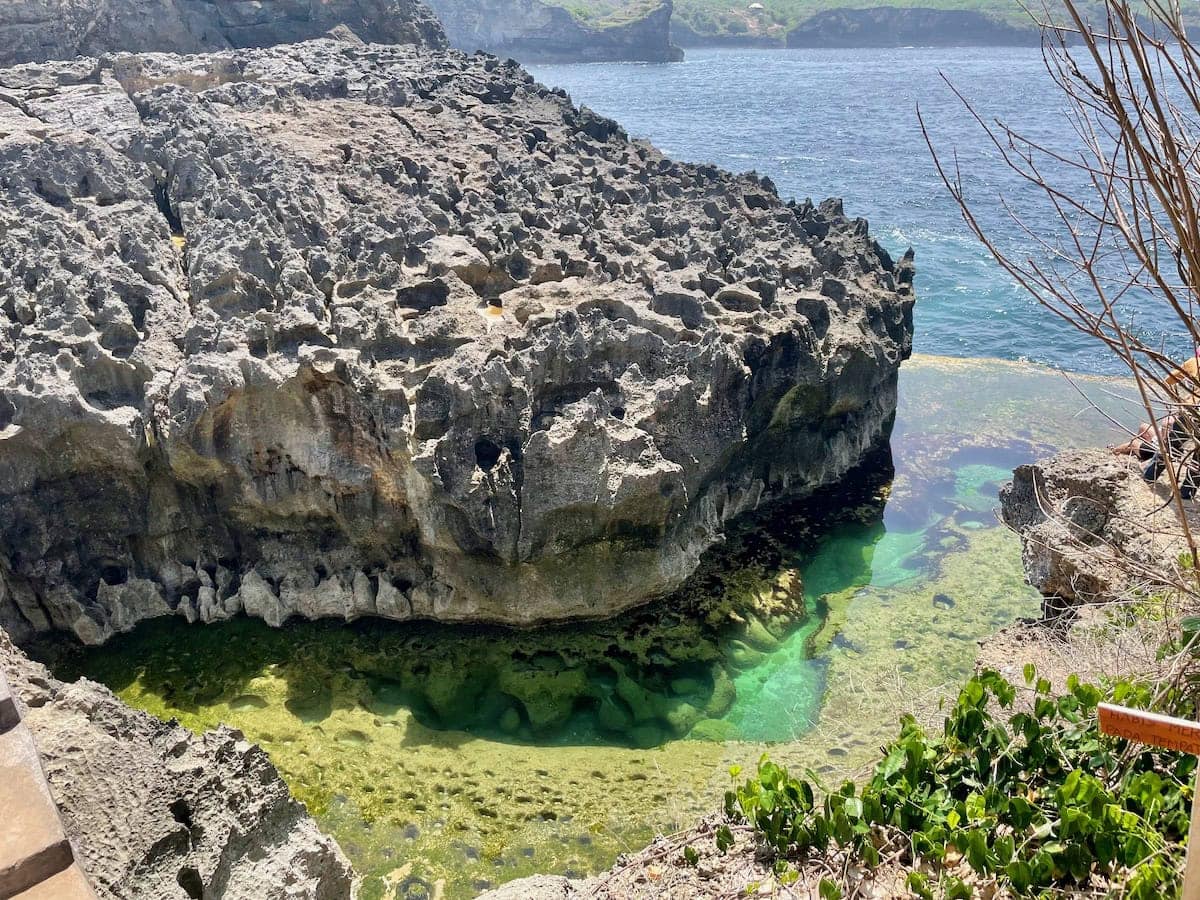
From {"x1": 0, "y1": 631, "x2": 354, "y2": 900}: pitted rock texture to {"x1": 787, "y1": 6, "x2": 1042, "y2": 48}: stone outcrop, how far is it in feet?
285

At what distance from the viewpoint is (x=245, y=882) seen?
6.98m

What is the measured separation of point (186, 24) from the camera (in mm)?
33656

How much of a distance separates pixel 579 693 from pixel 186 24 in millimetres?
30534

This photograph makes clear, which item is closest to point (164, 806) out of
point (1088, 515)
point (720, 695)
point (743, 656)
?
point (720, 695)

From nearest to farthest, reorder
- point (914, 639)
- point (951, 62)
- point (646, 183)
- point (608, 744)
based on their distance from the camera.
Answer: point (608, 744)
point (914, 639)
point (646, 183)
point (951, 62)

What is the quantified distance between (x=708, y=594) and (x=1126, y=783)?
8.15m

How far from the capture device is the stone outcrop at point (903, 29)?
8269 centimetres

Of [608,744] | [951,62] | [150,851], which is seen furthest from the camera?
[951,62]

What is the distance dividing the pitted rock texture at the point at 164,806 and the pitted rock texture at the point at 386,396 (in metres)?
5.53

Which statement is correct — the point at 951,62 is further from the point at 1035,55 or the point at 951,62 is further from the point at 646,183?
the point at 646,183

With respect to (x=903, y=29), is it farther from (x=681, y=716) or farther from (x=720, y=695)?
(x=681, y=716)

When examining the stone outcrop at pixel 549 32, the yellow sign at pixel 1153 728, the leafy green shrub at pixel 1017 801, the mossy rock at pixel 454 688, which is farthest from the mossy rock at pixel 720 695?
the stone outcrop at pixel 549 32

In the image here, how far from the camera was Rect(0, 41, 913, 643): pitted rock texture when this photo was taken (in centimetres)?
1281

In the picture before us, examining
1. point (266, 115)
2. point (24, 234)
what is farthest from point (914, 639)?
point (266, 115)
